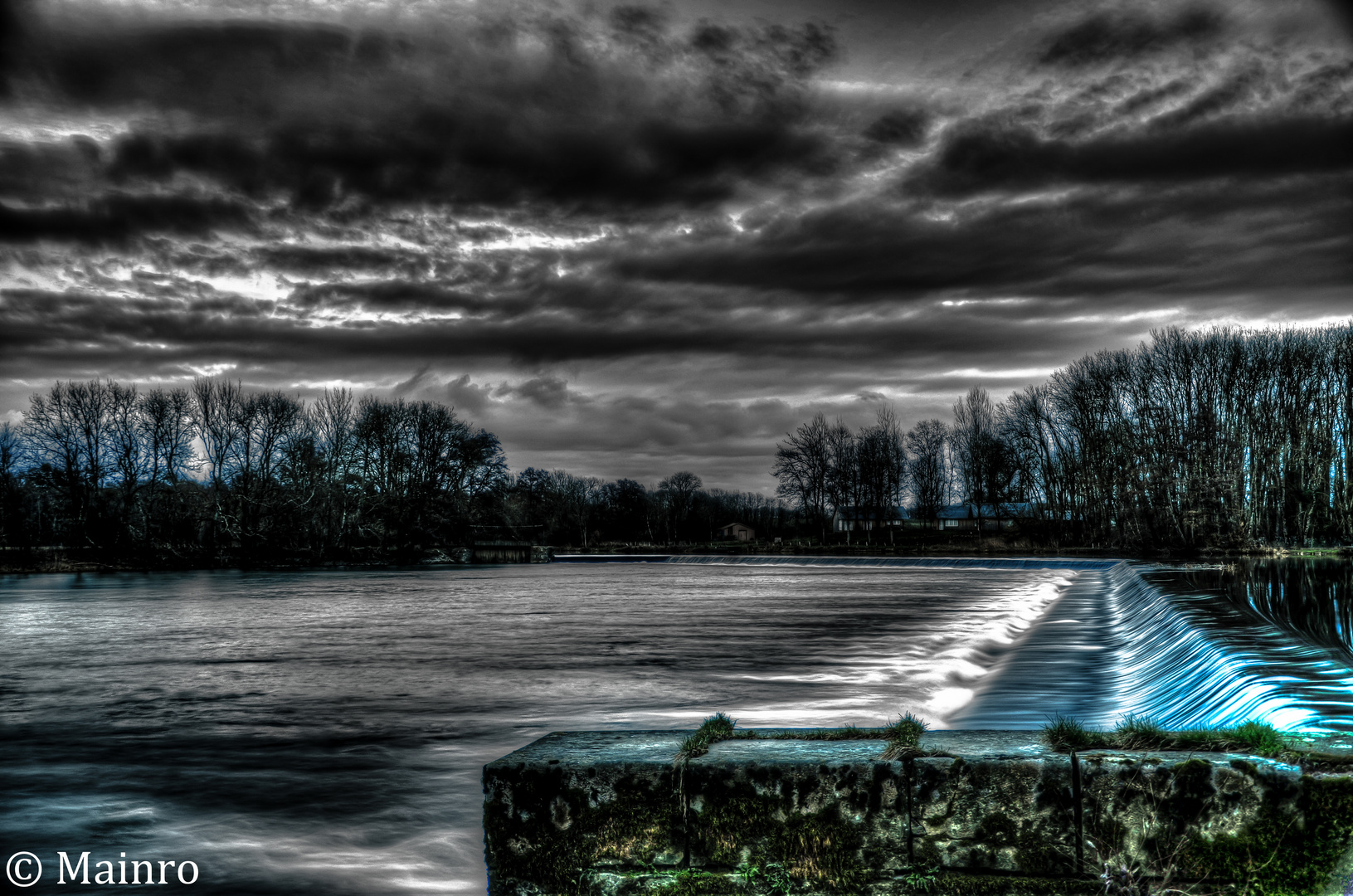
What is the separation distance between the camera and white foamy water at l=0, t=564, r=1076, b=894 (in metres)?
7.05

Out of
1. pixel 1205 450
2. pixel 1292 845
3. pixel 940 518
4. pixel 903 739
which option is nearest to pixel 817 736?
pixel 903 739

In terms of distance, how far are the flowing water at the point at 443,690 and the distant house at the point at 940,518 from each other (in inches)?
2626

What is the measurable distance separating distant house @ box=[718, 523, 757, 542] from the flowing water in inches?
4831

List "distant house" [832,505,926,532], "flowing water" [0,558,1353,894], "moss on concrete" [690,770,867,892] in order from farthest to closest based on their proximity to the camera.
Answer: "distant house" [832,505,926,532], "flowing water" [0,558,1353,894], "moss on concrete" [690,770,867,892]

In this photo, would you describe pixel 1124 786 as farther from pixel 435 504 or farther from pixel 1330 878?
pixel 435 504

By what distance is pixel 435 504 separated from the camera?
2931 inches

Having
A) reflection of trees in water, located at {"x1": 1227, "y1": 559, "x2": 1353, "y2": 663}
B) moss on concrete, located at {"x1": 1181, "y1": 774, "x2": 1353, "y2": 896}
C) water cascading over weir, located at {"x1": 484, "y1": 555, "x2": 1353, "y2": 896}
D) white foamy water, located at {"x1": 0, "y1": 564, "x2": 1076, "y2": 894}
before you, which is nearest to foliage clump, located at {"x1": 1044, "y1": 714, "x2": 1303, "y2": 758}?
water cascading over weir, located at {"x1": 484, "y1": 555, "x2": 1353, "y2": 896}

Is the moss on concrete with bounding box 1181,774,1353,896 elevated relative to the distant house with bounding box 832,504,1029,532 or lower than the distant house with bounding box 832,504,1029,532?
elevated

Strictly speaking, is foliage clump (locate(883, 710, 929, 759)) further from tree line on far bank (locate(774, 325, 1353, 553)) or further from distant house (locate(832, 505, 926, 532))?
distant house (locate(832, 505, 926, 532))

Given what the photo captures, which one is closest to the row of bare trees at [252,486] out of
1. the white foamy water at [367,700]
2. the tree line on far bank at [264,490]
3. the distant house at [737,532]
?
the tree line on far bank at [264,490]

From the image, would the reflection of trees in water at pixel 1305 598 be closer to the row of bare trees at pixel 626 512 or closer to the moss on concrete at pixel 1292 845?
the moss on concrete at pixel 1292 845

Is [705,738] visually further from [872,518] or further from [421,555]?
[872,518]

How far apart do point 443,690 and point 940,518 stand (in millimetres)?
119107

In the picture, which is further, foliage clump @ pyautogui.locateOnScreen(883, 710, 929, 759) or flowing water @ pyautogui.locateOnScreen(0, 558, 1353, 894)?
flowing water @ pyautogui.locateOnScreen(0, 558, 1353, 894)
